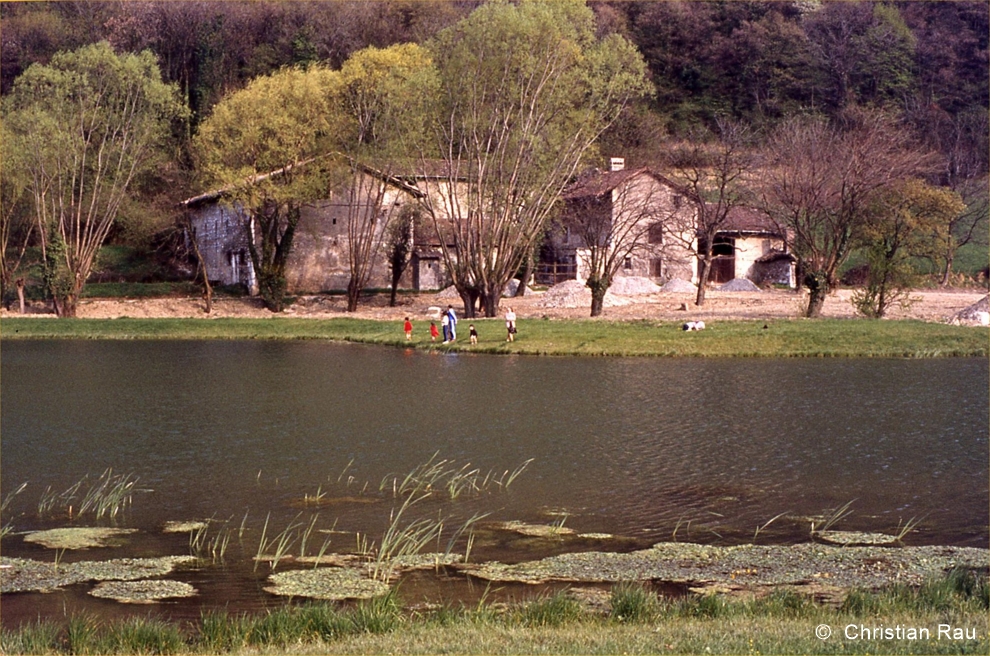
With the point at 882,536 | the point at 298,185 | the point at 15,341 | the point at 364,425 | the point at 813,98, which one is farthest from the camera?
the point at 813,98

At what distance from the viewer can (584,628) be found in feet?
33.4

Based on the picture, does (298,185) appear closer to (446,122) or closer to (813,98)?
(446,122)

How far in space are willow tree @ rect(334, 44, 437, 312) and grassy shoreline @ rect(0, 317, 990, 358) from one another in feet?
30.9

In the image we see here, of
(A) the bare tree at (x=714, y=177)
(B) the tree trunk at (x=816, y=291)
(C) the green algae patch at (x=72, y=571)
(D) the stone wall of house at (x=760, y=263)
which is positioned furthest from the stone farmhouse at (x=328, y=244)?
(C) the green algae patch at (x=72, y=571)

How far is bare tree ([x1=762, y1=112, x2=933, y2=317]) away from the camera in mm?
48281

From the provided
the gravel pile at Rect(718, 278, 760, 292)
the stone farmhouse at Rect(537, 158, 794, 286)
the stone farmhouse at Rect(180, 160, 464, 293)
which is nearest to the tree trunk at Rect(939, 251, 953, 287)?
the stone farmhouse at Rect(537, 158, 794, 286)

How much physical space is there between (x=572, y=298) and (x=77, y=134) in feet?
85.0

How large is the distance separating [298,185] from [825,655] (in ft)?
163

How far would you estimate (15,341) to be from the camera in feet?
149

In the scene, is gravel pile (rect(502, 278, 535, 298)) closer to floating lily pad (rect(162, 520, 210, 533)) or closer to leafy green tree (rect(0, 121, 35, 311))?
leafy green tree (rect(0, 121, 35, 311))

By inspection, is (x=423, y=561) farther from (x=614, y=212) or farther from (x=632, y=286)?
(x=632, y=286)

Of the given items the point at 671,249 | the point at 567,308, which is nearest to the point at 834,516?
the point at 567,308

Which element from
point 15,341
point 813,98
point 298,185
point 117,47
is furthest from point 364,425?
point 813,98

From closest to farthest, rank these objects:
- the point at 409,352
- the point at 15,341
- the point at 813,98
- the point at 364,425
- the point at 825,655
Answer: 1. the point at 825,655
2. the point at 364,425
3. the point at 409,352
4. the point at 15,341
5. the point at 813,98
